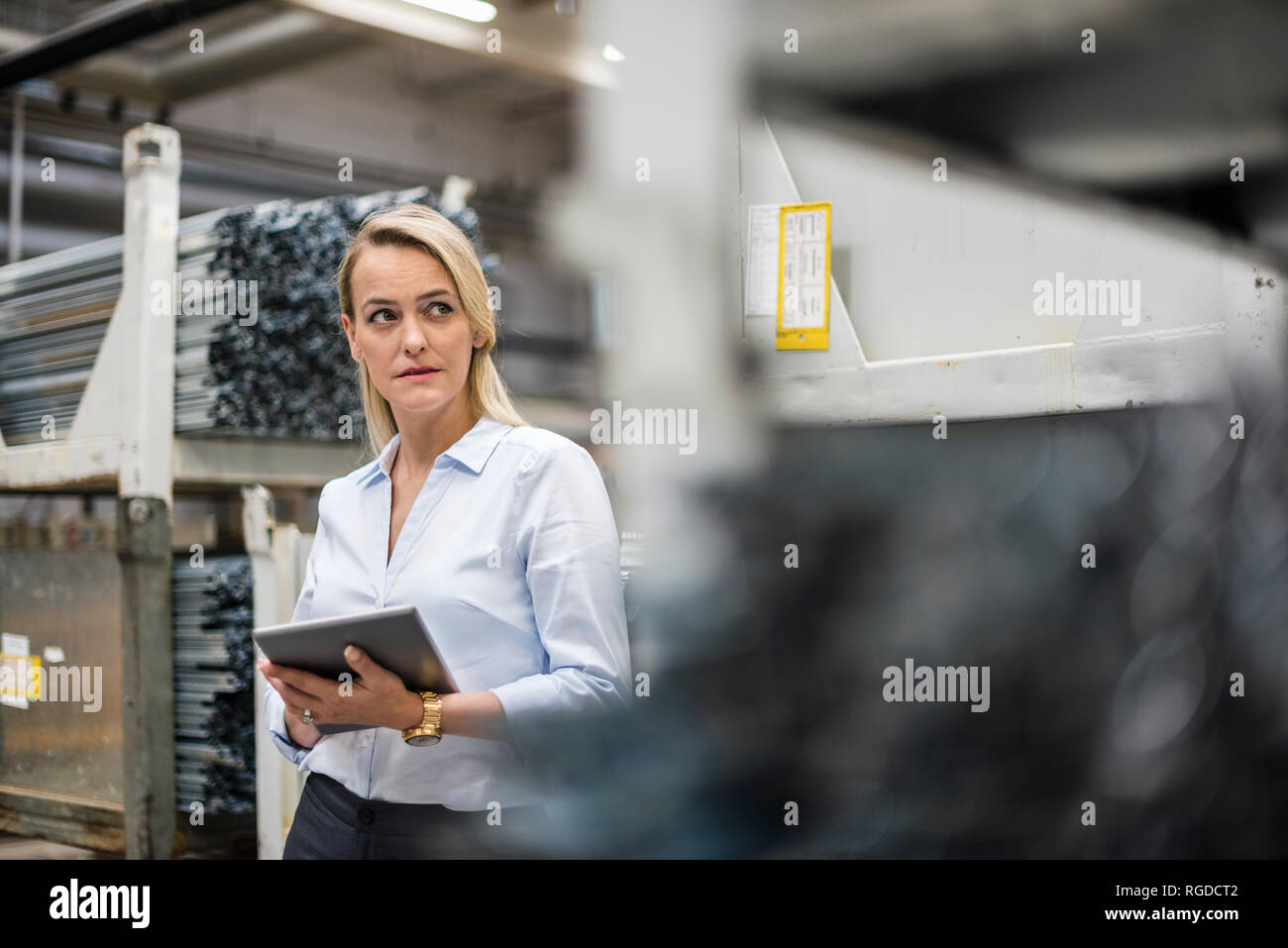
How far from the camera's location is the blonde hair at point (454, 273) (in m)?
1.37

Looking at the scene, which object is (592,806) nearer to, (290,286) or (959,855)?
(959,855)

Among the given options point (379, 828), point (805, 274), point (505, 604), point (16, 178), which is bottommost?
point (379, 828)

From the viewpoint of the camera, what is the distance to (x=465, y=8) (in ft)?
7.83

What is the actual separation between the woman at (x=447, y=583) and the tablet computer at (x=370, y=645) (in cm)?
2

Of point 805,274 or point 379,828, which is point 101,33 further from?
point 379,828

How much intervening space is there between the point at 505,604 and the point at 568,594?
0.09 meters

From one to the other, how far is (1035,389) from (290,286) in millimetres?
1430

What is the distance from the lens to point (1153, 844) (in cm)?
146

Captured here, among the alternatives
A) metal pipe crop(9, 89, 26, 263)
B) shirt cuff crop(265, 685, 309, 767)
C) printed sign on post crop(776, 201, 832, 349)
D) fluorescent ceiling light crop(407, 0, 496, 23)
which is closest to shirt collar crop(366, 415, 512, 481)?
shirt cuff crop(265, 685, 309, 767)

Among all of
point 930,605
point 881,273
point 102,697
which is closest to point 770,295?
point 881,273

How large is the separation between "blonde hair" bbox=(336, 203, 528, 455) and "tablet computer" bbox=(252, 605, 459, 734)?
1.11 ft

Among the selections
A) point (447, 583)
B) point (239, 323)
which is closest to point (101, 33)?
point (239, 323)

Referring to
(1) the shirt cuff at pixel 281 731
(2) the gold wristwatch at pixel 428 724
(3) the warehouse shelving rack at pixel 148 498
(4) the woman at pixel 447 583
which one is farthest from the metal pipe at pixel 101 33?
(2) the gold wristwatch at pixel 428 724

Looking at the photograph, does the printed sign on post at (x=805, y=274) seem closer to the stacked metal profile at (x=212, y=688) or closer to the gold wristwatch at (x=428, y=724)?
the gold wristwatch at (x=428, y=724)
